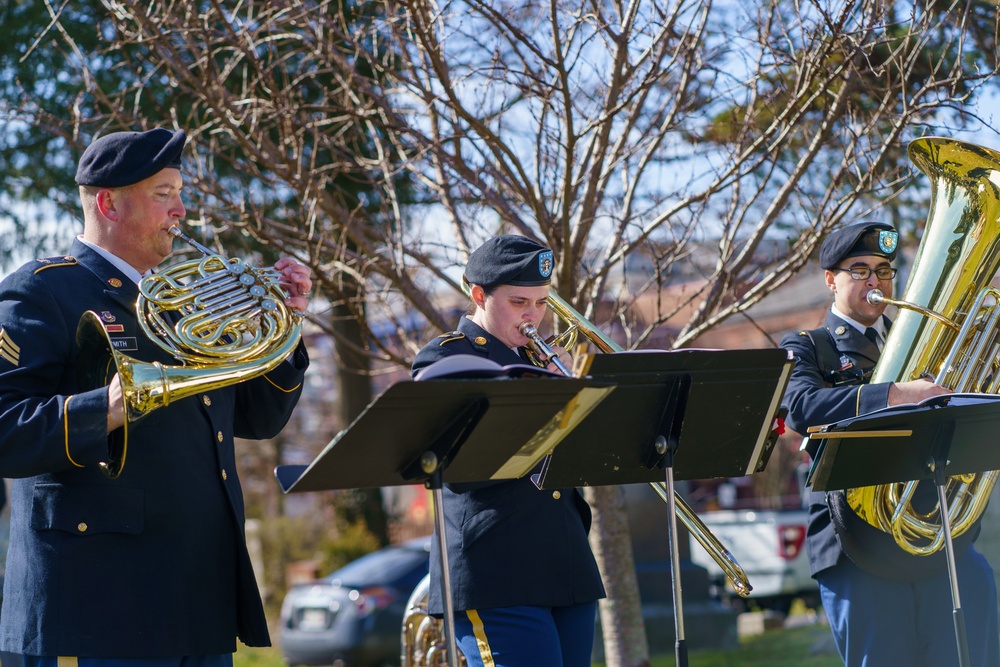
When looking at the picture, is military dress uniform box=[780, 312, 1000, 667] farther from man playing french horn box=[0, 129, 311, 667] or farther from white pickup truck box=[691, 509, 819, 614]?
white pickup truck box=[691, 509, 819, 614]

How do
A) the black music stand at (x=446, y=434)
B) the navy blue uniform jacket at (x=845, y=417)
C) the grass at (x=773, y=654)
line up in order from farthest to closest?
the grass at (x=773, y=654) → the navy blue uniform jacket at (x=845, y=417) → the black music stand at (x=446, y=434)

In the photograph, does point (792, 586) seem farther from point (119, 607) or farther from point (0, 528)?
point (119, 607)

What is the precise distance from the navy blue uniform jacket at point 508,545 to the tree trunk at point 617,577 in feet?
6.31

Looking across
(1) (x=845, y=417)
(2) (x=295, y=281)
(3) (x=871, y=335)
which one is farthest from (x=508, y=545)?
(3) (x=871, y=335)

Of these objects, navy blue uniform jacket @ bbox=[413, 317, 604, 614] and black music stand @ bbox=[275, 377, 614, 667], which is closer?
black music stand @ bbox=[275, 377, 614, 667]

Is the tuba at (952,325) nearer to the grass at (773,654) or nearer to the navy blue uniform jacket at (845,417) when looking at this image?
the navy blue uniform jacket at (845,417)

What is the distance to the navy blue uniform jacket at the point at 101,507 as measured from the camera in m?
2.74

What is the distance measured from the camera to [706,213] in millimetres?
6035

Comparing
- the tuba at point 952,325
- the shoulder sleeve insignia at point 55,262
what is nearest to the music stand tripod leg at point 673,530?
the tuba at point 952,325

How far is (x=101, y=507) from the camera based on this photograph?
9.39ft

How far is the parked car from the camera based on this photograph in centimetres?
1034

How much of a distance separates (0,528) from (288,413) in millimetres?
10177

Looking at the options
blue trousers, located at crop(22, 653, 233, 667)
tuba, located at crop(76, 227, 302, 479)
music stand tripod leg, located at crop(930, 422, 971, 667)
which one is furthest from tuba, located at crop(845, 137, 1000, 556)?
blue trousers, located at crop(22, 653, 233, 667)

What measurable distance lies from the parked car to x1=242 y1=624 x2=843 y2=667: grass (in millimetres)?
754
